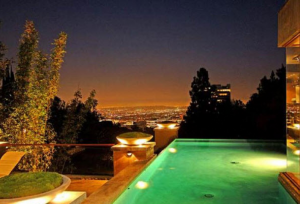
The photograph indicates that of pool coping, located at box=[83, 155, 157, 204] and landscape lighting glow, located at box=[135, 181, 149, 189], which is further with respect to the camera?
landscape lighting glow, located at box=[135, 181, 149, 189]

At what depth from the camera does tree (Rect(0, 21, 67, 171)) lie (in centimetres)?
704

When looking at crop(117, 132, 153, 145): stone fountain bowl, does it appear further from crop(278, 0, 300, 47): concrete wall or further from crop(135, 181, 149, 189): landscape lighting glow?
crop(278, 0, 300, 47): concrete wall

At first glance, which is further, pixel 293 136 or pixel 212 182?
pixel 212 182

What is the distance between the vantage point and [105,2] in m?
12.8

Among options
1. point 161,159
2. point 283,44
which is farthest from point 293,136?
point 161,159

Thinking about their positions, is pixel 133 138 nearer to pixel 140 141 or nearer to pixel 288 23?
pixel 140 141

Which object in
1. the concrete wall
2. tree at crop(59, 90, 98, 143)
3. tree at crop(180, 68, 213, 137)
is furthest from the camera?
tree at crop(180, 68, 213, 137)

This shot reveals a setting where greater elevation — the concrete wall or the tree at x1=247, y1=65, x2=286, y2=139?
the concrete wall

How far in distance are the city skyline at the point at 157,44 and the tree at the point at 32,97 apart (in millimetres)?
526

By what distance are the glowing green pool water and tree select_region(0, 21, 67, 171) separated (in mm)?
3100

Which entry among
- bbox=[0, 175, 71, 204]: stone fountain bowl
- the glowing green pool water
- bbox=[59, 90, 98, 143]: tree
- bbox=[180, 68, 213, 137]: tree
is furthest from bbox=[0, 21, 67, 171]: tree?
bbox=[180, 68, 213, 137]: tree

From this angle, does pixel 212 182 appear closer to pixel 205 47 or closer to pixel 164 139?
pixel 164 139

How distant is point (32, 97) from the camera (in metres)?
7.08

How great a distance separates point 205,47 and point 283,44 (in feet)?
47.6
